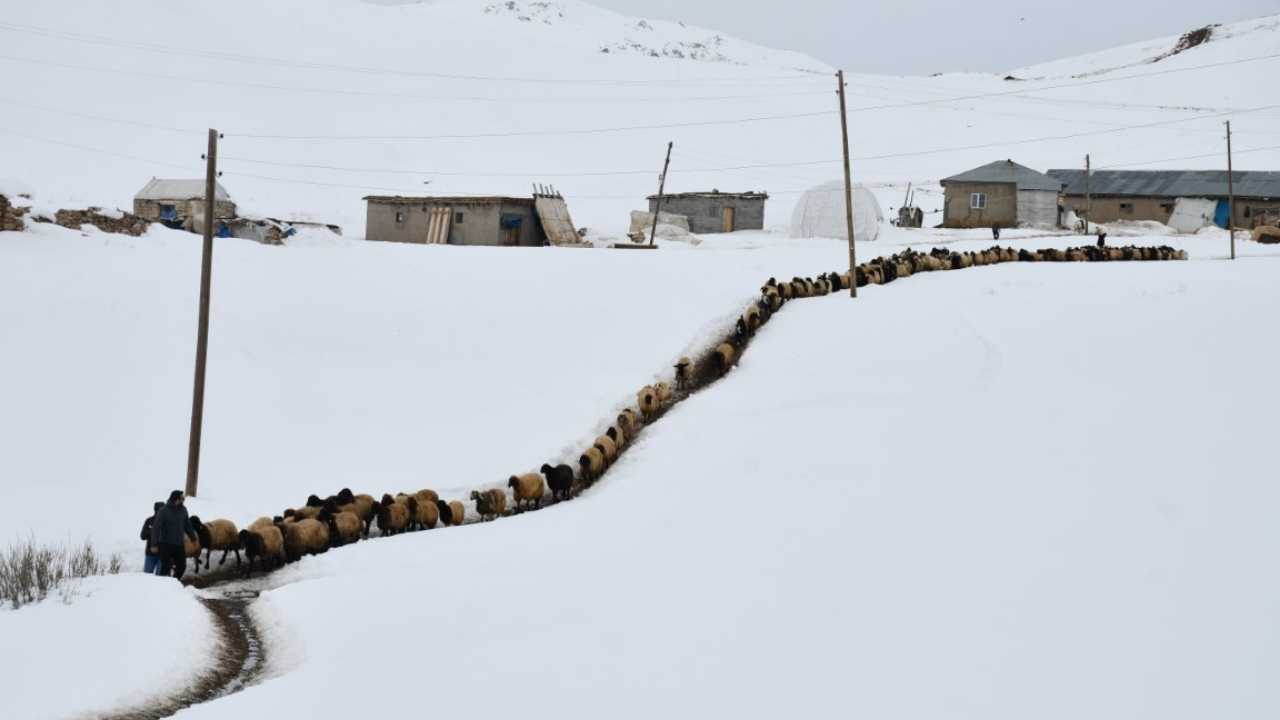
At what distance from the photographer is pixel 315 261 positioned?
3438cm

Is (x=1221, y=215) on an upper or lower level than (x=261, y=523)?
upper

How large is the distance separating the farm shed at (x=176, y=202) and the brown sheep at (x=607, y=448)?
76.5 ft

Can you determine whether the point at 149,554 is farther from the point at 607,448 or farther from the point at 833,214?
the point at 833,214

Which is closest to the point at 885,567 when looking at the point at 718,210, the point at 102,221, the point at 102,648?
the point at 102,648

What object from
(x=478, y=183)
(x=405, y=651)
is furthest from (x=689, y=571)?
(x=478, y=183)

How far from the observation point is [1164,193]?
201 feet

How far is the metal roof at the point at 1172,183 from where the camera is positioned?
196 ft

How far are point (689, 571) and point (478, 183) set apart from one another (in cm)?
5909

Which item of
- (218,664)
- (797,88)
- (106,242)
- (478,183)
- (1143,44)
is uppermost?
(1143,44)

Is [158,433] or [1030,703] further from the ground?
[158,433]

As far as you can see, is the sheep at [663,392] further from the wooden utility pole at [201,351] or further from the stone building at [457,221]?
the stone building at [457,221]

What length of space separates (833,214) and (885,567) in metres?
40.9

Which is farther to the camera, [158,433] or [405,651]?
[158,433]

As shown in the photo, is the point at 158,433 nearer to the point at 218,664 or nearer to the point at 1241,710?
the point at 218,664
